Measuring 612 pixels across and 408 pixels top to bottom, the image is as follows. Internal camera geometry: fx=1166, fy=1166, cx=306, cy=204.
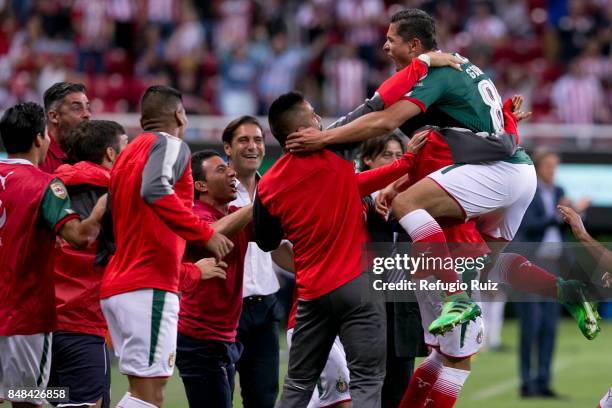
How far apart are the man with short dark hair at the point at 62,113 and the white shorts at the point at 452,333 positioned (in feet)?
8.21

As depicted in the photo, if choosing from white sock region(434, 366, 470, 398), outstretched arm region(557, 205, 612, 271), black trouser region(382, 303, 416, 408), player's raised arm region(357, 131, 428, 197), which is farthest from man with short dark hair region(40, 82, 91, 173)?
outstretched arm region(557, 205, 612, 271)

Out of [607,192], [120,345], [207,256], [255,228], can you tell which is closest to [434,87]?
[255,228]

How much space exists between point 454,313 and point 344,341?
73 centimetres

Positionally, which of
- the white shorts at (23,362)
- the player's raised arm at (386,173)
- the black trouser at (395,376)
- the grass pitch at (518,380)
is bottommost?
the grass pitch at (518,380)

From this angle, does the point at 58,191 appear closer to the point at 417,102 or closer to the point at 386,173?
the point at 386,173

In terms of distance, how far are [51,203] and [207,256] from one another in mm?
1305

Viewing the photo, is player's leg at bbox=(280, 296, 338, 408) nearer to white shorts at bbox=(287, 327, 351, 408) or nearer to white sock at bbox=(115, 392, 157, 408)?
white sock at bbox=(115, 392, 157, 408)

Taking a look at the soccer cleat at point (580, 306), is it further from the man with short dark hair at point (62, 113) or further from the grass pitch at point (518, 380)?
the grass pitch at point (518, 380)

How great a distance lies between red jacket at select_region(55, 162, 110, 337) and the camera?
698 cm

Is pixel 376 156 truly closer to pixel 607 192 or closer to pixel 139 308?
pixel 139 308

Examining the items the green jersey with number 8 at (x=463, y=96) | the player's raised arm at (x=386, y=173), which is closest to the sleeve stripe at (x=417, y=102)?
the green jersey with number 8 at (x=463, y=96)

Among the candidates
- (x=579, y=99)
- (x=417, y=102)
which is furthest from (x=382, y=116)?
(x=579, y=99)

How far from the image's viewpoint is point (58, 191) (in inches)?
261

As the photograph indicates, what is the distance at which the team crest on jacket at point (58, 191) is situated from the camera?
6.61 metres
